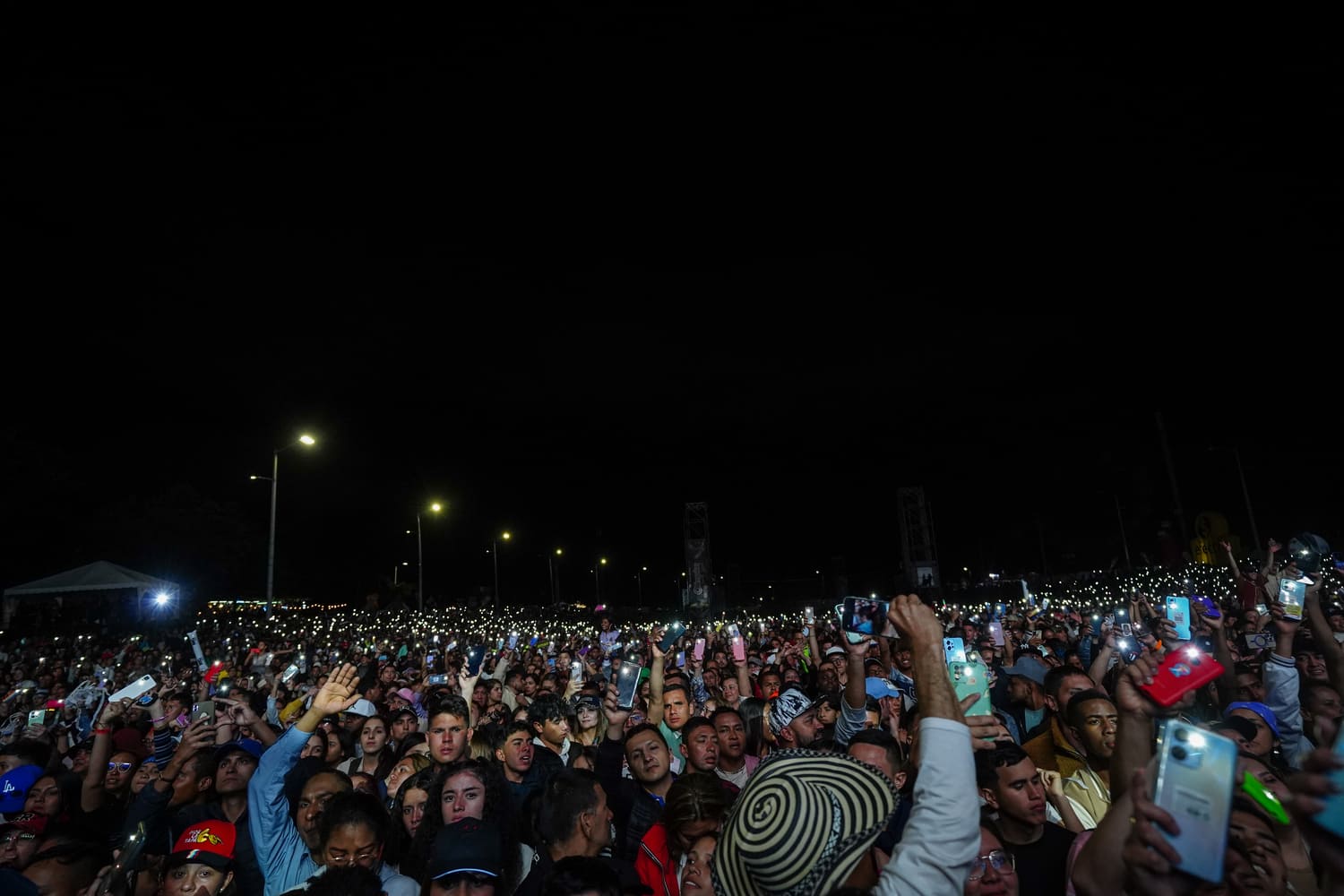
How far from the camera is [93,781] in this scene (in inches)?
249

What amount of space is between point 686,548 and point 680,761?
35544 millimetres

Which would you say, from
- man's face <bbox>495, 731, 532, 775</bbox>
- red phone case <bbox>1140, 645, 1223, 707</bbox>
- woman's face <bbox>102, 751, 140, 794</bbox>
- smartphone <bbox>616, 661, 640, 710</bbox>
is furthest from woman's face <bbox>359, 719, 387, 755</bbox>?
red phone case <bbox>1140, 645, 1223, 707</bbox>

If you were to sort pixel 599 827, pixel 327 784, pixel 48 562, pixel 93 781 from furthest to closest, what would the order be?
pixel 48 562, pixel 93 781, pixel 327 784, pixel 599 827

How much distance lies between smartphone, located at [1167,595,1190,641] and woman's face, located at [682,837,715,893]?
573 cm

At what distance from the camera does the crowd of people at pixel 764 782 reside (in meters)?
2.07

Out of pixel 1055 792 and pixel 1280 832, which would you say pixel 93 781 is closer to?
pixel 1055 792

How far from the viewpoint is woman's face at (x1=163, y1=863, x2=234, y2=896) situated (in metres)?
4.01

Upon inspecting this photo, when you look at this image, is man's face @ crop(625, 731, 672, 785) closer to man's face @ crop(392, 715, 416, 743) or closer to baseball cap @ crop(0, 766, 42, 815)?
man's face @ crop(392, 715, 416, 743)

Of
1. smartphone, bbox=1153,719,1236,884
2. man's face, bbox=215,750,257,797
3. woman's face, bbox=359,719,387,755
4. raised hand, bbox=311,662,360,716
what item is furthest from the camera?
woman's face, bbox=359,719,387,755

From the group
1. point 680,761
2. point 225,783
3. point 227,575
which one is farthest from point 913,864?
point 227,575

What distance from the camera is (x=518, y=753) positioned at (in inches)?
239

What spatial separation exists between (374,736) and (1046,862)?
253 inches

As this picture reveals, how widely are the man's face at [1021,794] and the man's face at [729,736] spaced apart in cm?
251

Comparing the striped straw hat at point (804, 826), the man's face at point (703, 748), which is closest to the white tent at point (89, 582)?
the man's face at point (703, 748)
